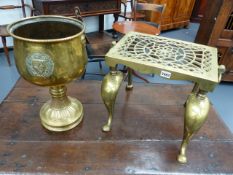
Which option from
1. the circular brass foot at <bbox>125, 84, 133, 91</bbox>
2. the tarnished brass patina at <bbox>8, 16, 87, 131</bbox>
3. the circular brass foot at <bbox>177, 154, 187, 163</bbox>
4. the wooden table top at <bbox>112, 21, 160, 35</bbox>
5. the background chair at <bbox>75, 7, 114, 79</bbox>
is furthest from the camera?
the wooden table top at <bbox>112, 21, 160, 35</bbox>

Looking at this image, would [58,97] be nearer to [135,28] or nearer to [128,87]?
[128,87]

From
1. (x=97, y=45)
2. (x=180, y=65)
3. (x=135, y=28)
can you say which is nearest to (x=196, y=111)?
(x=180, y=65)

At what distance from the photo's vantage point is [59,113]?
67 centimetres

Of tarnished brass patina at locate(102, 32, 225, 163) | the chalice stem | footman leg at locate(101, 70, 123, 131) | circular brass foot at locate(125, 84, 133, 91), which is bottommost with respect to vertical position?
circular brass foot at locate(125, 84, 133, 91)

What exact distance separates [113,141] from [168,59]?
31 cm

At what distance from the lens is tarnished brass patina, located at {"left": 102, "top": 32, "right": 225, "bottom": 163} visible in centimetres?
55

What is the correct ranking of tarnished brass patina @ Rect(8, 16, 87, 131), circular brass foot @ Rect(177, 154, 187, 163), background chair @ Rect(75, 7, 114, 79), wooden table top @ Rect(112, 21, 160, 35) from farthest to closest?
1. wooden table top @ Rect(112, 21, 160, 35)
2. background chair @ Rect(75, 7, 114, 79)
3. circular brass foot @ Rect(177, 154, 187, 163)
4. tarnished brass patina @ Rect(8, 16, 87, 131)

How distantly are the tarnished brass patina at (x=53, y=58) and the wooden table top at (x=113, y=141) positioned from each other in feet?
0.19

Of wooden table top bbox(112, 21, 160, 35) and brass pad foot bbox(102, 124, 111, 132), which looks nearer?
brass pad foot bbox(102, 124, 111, 132)

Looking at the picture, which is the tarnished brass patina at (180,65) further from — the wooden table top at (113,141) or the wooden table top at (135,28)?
the wooden table top at (135,28)

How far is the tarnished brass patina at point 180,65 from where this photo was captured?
0.55 m

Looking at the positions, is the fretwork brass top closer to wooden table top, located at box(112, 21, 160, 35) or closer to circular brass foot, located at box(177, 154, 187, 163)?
circular brass foot, located at box(177, 154, 187, 163)

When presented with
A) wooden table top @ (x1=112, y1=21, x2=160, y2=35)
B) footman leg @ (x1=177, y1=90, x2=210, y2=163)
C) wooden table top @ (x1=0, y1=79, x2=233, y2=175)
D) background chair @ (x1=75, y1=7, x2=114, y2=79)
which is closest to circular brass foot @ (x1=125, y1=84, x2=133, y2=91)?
wooden table top @ (x1=0, y1=79, x2=233, y2=175)

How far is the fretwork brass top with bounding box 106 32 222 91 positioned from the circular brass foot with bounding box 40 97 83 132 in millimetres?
217
